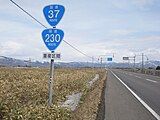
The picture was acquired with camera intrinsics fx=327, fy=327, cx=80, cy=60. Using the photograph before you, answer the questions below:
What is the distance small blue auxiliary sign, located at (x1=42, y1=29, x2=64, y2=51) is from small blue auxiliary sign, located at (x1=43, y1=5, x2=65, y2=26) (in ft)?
0.78

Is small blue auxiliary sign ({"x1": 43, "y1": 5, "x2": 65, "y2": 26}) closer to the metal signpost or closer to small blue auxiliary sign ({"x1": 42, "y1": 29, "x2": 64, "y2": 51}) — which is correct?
the metal signpost

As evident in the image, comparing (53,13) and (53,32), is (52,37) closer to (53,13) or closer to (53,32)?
(53,32)

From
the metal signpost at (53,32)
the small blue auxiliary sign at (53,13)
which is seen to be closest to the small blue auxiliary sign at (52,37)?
the metal signpost at (53,32)

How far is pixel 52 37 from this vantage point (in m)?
9.37

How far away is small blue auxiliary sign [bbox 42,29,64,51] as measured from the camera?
30.6 feet

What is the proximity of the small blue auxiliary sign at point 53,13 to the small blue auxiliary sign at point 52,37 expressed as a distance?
0.24 meters

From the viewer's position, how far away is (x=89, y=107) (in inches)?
514

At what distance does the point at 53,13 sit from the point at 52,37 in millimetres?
682

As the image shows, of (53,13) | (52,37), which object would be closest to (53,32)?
(52,37)

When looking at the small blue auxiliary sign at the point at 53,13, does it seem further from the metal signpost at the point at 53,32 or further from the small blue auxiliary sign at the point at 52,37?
the small blue auxiliary sign at the point at 52,37

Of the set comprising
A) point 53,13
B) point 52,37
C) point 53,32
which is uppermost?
point 53,13

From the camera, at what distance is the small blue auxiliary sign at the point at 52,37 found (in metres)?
9.33

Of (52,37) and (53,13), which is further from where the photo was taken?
(52,37)

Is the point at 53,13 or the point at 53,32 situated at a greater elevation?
the point at 53,13
